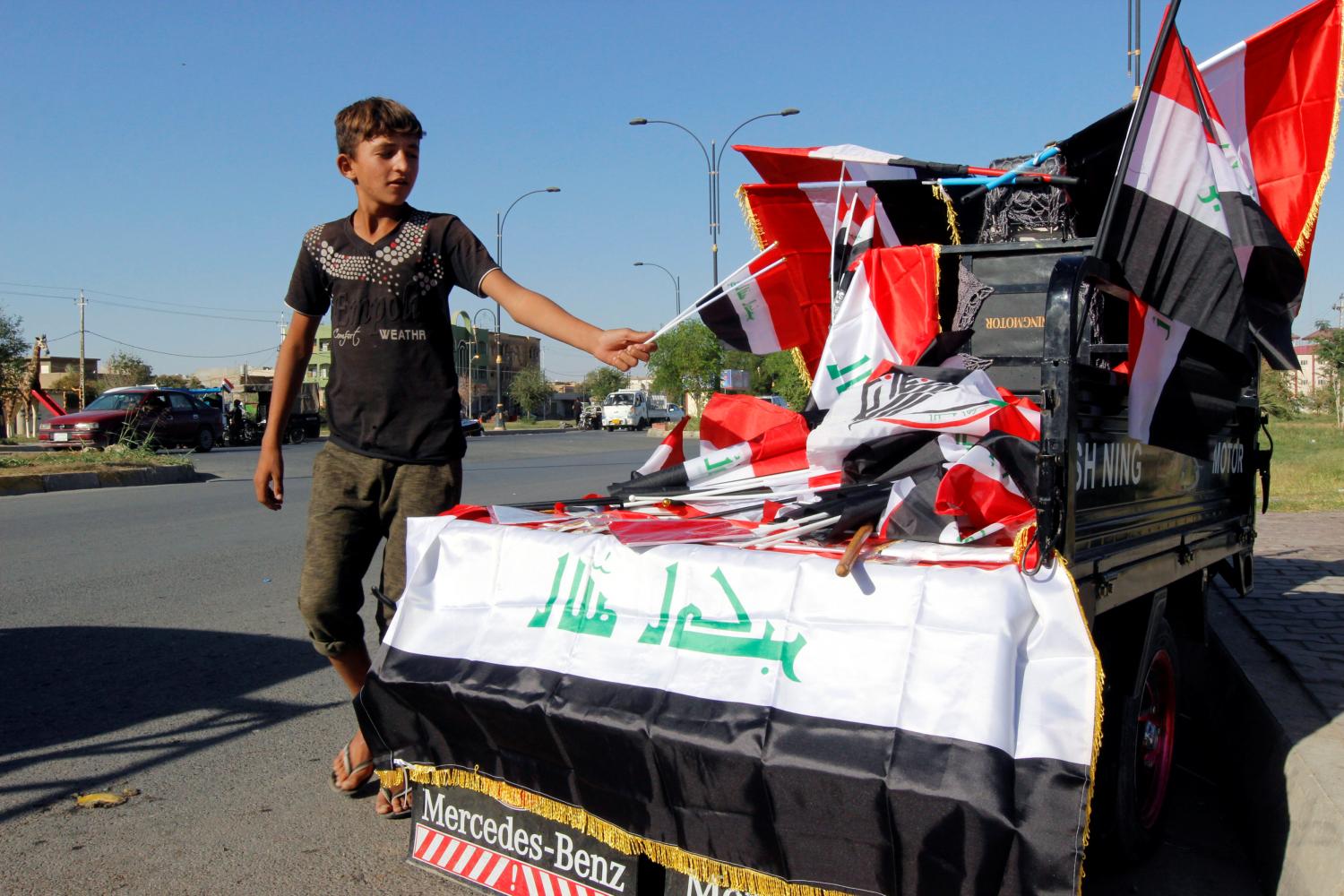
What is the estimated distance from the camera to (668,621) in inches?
98.1

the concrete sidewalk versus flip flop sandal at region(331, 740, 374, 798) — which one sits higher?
the concrete sidewalk

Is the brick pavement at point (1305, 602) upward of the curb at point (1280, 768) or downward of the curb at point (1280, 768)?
upward

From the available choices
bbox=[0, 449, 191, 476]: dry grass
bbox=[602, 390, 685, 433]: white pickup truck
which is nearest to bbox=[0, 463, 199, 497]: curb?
bbox=[0, 449, 191, 476]: dry grass

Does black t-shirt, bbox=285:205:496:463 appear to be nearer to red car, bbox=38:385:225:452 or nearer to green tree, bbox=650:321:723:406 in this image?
red car, bbox=38:385:225:452

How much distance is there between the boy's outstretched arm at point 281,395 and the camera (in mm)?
3549

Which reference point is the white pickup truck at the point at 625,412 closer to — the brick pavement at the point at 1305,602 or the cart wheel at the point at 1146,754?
the brick pavement at the point at 1305,602

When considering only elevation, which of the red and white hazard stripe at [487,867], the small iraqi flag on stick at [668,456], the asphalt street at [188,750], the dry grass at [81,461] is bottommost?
the asphalt street at [188,750]

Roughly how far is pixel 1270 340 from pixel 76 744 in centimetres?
439

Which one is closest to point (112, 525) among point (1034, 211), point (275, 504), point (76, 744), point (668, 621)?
point (76, 744)

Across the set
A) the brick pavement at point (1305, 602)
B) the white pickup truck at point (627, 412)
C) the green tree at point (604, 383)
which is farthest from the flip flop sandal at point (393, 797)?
the green tree at point (604, 383)

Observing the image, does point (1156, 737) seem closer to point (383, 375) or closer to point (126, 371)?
point (383, 375)

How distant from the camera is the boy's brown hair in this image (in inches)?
129

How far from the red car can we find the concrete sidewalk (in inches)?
819

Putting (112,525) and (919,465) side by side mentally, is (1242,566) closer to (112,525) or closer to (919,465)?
(919,465)
